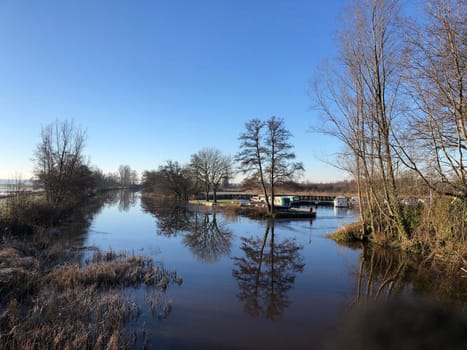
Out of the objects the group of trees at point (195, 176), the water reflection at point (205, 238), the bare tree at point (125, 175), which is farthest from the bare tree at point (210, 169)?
the bare tree at point (125, 175)

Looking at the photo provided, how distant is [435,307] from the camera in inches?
26.5

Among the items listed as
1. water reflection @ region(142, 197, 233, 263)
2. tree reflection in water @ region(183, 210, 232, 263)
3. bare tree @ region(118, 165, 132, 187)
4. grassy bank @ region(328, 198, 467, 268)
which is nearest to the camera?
grassy bank @ region(328, 198, 467, 268)

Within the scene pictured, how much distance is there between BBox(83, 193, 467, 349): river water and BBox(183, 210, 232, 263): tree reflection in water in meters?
0.05

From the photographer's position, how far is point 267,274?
10.2 m

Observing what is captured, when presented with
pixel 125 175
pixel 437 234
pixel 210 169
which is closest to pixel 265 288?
pixel 437 234

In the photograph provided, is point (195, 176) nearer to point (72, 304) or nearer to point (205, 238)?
point (205, 238)

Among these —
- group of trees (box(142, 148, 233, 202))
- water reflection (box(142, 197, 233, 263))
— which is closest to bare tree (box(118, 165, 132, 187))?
group of trees (box(142, 148, 233, 202))

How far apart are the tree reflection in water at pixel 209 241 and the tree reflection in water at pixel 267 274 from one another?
3.65ft

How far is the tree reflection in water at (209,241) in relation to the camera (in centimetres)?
1338

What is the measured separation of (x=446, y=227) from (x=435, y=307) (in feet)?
41.9

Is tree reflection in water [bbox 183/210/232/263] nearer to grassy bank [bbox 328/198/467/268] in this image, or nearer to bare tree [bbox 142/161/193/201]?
grassy bank [bbox 328/198/467/268]

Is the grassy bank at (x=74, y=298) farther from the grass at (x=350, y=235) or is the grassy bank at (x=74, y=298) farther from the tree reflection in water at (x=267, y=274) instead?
the grass at (x=350, y=235)

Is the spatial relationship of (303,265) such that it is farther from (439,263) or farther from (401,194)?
(401,194)

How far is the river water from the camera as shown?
234 inches
